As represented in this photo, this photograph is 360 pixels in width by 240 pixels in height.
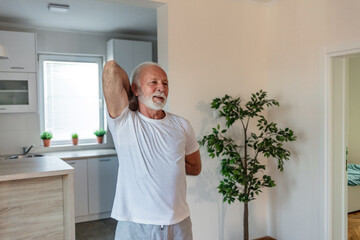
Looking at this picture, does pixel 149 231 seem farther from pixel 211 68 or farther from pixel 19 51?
pixel 19 51

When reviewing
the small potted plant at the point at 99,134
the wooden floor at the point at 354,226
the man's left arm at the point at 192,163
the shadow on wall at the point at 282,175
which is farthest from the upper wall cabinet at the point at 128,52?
the wooden floor at the point at 354,226

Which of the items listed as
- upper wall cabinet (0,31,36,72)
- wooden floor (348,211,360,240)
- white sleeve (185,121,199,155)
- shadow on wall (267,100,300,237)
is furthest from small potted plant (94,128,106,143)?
white sleeve (185,121,199,155)

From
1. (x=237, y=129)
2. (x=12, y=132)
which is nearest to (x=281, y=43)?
(x=237, y=129)

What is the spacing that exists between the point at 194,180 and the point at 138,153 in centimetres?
192

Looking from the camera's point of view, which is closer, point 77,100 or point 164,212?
point 164,212

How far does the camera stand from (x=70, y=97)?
5070 mm

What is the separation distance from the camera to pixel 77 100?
5.11 metres

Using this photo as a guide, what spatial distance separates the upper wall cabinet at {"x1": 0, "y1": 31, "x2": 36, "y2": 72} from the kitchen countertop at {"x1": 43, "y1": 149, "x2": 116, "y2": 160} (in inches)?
43.8

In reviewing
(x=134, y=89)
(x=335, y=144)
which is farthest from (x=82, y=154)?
(x=134, y=89)

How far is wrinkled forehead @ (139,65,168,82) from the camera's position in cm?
159

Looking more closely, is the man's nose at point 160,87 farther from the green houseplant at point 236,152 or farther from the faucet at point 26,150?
the faucet at point 26,150

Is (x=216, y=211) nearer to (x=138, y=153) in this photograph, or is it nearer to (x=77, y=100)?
(x=138, y=153)

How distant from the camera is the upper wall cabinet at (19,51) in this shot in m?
4.16

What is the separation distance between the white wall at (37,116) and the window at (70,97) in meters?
0.16
